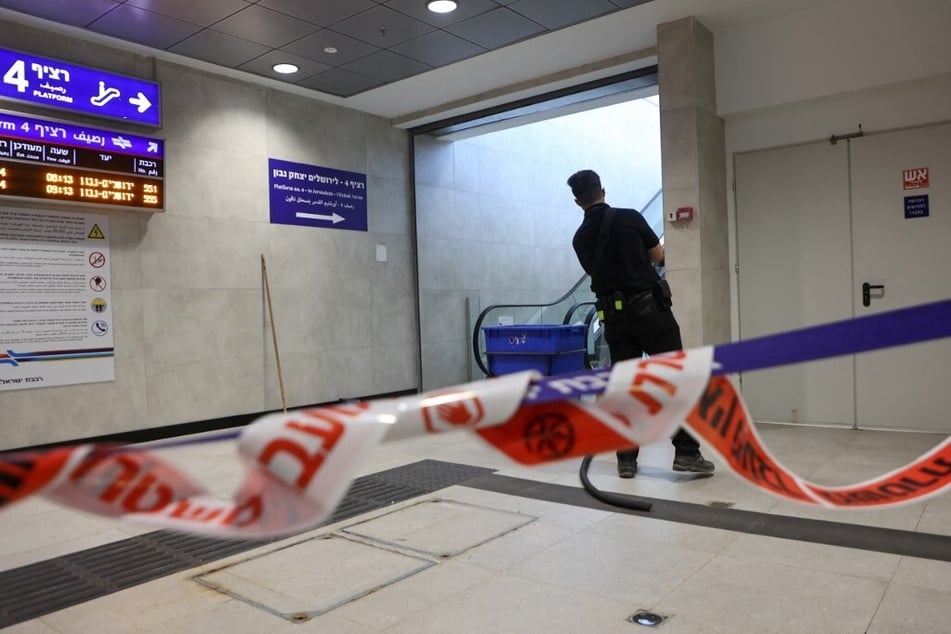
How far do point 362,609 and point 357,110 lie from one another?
5.92m

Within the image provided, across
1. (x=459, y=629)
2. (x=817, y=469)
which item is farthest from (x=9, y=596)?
(x=817, y=469)

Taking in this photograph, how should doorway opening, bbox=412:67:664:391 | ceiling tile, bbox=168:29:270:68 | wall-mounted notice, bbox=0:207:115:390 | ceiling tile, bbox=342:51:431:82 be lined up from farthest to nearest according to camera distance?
doorway opening, bbox=412:67:664:391 < ceiling tile, bbox=342:51:431:82 < ceiling tile, bbox=168:29:270:68 < wall-mounted notice, bbox=0:207:115:390

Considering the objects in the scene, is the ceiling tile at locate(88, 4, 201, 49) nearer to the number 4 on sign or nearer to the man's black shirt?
the number 4 on sign

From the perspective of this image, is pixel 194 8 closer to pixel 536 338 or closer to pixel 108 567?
pixel 108 567

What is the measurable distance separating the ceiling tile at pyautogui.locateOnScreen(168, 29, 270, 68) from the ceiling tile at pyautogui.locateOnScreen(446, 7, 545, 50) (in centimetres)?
162

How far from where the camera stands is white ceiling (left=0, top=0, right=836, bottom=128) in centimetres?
502

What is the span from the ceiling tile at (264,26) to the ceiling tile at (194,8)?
76 millimetres

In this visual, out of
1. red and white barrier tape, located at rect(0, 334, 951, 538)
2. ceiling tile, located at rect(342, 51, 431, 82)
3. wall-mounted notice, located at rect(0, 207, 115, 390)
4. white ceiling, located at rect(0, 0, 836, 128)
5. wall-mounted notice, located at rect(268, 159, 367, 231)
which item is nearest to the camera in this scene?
red and white barrier tape, located at rect(0, 334, 951, 538)

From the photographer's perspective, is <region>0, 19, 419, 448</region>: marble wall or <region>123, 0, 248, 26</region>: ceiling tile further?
<region>0, 19, 419, 448</region>: marble wall

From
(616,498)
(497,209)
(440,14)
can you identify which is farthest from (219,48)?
(616,498)

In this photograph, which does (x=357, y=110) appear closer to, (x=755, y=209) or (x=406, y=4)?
(x=406, y=4)

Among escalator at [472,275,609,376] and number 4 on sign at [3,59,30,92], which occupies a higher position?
number 4 on sign at [3,59,30,92]

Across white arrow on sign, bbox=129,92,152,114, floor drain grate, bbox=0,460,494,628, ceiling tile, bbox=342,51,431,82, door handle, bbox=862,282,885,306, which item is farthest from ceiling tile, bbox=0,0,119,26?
door handle, bbox=862,282,885,306

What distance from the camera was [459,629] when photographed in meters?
2.04
